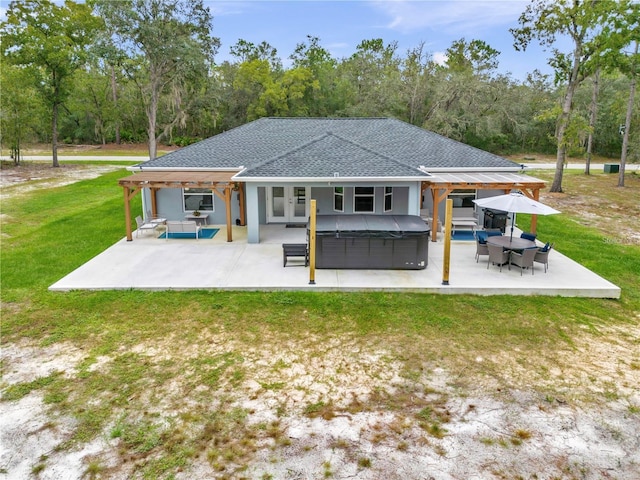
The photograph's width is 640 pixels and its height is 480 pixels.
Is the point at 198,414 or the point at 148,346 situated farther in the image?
the point at 148,346

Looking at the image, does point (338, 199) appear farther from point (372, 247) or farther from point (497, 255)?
point (497, 255)

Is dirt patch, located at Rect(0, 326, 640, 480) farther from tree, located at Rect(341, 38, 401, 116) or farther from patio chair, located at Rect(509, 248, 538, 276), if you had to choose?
tree, located at Rect(341, 38, 401, 116)

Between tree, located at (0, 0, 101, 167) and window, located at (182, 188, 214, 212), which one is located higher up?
tree, located at (0, 0, 101, 167)

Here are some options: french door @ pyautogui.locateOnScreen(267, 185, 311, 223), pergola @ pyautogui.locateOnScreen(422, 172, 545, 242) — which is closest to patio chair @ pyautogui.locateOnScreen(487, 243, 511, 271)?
pergola @ pyautogui.locateOnScreen(422, 172, 545, 242)

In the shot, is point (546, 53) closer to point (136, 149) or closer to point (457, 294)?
point (457, 294)

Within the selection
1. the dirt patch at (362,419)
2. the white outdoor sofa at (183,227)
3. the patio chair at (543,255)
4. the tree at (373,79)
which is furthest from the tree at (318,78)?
the dirt patch at (362,419)

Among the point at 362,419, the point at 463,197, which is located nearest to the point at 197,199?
the point at 463,197

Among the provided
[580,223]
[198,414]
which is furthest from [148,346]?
[580,223]
